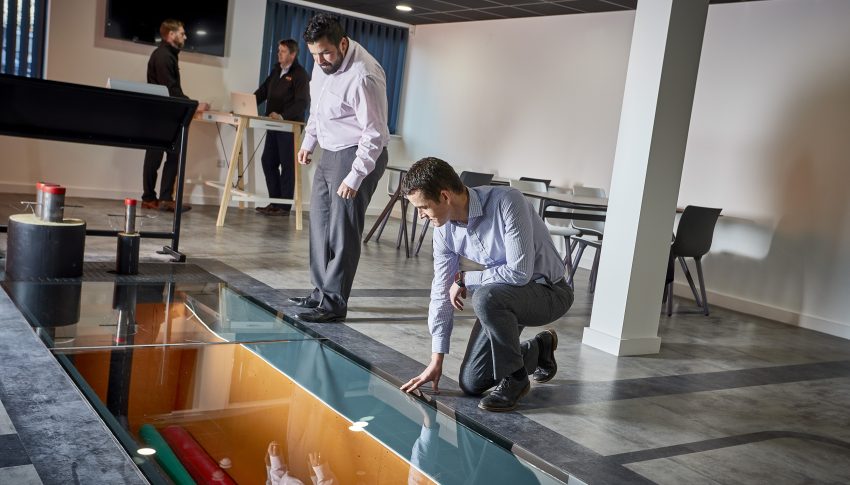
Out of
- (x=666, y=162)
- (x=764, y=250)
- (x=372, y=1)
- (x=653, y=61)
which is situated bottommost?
(x=764, y=250)

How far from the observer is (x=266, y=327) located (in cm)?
378

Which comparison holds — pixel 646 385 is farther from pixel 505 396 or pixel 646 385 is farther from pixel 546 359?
pixel 505 396

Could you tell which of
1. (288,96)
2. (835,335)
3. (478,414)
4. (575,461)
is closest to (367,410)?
(478,414)

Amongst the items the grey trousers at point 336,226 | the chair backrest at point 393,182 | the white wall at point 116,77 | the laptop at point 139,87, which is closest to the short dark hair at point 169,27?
the white wall at point 116,77

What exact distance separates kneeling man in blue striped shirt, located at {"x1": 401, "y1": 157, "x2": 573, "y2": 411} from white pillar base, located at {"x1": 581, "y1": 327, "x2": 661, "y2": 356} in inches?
43.9

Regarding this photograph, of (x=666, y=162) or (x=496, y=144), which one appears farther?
(x=496, y=144)

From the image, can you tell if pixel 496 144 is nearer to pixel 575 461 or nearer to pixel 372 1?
pixel 372 1

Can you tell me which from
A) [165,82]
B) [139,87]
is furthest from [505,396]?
[165,82]

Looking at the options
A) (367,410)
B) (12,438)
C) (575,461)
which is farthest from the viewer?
(367,410)

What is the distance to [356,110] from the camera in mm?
3871

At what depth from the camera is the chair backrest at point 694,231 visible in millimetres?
5418

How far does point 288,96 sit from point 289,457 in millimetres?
5961

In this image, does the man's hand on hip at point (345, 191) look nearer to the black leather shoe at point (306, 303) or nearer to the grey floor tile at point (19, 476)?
the black leather shoe at point (306, 303)

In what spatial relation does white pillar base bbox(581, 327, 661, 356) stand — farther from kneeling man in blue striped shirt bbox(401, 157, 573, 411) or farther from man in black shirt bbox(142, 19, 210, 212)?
man in black shirt bbox(142, 19, 210, 212)
